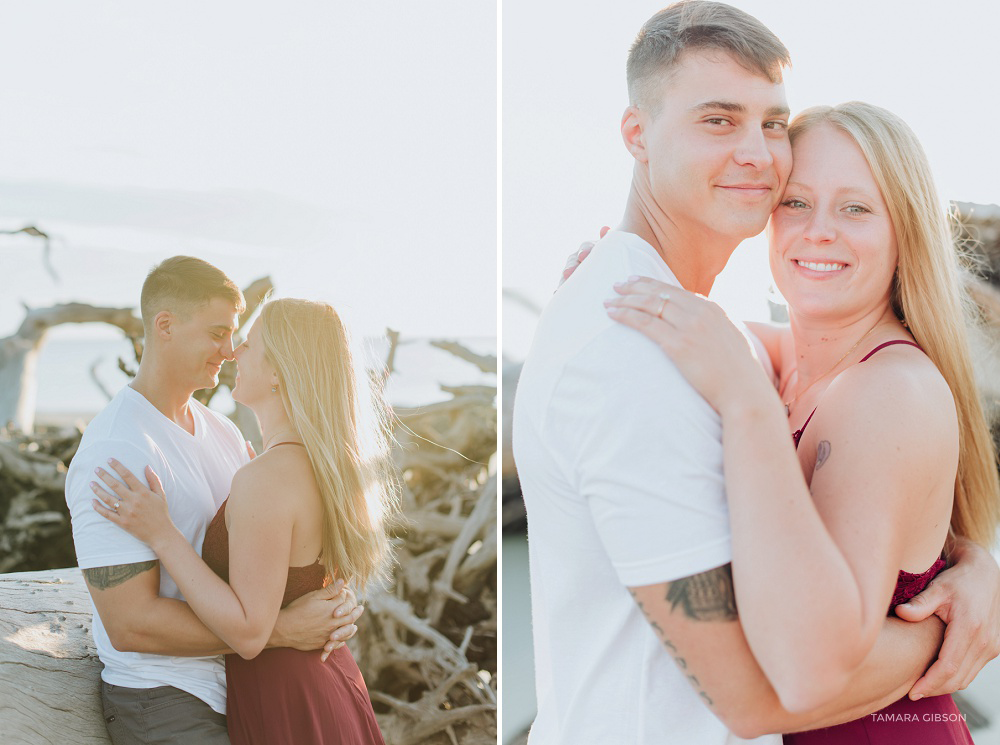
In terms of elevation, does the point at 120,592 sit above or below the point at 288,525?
below

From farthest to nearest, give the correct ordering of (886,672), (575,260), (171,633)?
(171,633)
(575,260)
(886,672)

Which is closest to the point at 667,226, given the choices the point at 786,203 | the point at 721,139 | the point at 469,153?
the point at 721,139

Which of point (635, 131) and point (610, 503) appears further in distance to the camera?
point (635, 131)

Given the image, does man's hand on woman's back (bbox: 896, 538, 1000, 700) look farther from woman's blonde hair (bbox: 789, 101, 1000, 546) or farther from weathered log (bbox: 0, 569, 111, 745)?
weathered log (bbox: 0, 569, 111, 745)

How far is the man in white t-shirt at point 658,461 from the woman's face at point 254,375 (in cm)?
120

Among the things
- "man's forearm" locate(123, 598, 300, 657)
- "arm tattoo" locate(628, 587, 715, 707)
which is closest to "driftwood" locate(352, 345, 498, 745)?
"man's forearm" locate(123, 598, 300, 657)

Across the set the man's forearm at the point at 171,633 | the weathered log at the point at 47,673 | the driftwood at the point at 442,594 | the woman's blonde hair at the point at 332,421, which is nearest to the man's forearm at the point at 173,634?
the man's forearm at the point at 171,633

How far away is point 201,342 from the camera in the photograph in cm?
240

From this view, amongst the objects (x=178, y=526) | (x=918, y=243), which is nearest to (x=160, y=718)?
(x=178, y=526)

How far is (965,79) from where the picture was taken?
162 inches

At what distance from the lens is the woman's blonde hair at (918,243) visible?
137 centimetres

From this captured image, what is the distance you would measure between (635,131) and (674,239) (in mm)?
211

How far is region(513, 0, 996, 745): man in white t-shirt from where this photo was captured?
37.4 inches

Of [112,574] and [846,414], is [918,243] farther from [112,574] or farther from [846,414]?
[112,574]
